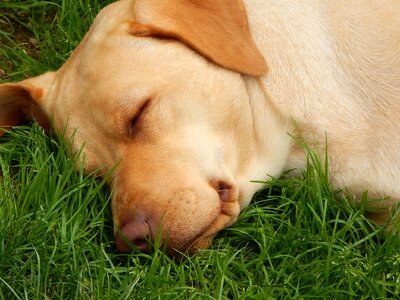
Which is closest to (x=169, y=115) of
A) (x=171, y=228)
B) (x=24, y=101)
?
(x=171, y=228)

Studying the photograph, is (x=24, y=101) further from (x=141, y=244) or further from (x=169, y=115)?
(x=141, y=244)

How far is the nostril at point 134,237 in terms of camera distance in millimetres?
3797

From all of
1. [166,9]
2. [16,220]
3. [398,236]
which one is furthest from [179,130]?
[398,236]

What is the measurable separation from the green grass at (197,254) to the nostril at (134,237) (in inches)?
2.4

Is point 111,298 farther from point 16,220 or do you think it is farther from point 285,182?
point 285,182

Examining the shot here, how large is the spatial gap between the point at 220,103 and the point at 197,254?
2.42 ft

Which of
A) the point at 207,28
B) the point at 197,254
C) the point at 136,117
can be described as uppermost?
A: the point at 207,28

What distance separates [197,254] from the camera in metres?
4.04

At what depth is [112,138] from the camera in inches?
161

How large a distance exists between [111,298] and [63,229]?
52cm

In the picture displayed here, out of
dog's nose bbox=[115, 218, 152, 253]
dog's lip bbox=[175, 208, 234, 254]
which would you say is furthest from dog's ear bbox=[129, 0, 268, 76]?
dog's nose bbox=[115, 218, 152, 253]

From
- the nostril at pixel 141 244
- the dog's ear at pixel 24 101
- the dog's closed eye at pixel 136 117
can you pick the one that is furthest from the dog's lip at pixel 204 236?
the dog's ear at pixel 24 101

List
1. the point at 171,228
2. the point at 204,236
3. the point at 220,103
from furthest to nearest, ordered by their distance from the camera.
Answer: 1. the point at 220,103
2. the point at 204,236
3. the point at 171,228

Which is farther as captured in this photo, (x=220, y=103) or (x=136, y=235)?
(x=220, y=103)
